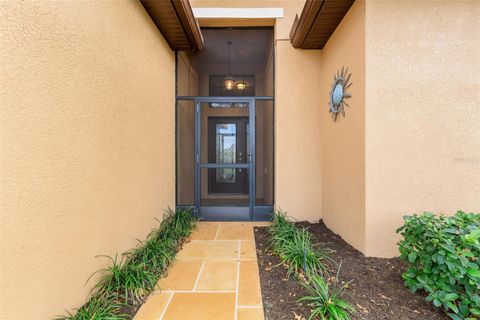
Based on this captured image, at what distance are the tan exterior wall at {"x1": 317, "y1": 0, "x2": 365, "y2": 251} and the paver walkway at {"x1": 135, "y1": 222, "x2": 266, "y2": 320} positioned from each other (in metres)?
1.25

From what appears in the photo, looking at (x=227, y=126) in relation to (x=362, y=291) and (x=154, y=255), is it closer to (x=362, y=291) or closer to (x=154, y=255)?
(x=154, y=255)

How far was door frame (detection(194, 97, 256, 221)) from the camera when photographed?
4.05 m

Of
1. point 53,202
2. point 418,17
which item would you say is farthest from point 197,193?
point 418,17

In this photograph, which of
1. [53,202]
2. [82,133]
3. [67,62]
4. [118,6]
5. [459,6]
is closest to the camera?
[53,202]

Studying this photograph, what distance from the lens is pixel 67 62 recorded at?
1605 mm

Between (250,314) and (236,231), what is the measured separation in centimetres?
182

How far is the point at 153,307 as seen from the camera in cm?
186

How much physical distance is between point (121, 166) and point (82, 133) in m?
0.60

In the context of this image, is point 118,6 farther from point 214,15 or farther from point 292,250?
point 292,250

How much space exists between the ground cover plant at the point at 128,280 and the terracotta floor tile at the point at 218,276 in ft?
1.39

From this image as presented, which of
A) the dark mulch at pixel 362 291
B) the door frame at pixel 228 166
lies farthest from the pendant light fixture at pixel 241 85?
the dark mulch at pixel 362 291

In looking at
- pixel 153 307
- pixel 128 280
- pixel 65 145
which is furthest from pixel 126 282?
pixel 65 145

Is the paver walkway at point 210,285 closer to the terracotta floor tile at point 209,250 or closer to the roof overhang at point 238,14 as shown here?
the terracotta floor tile at point 209,250

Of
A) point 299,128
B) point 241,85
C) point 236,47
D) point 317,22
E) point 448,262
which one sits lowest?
point 448,262
